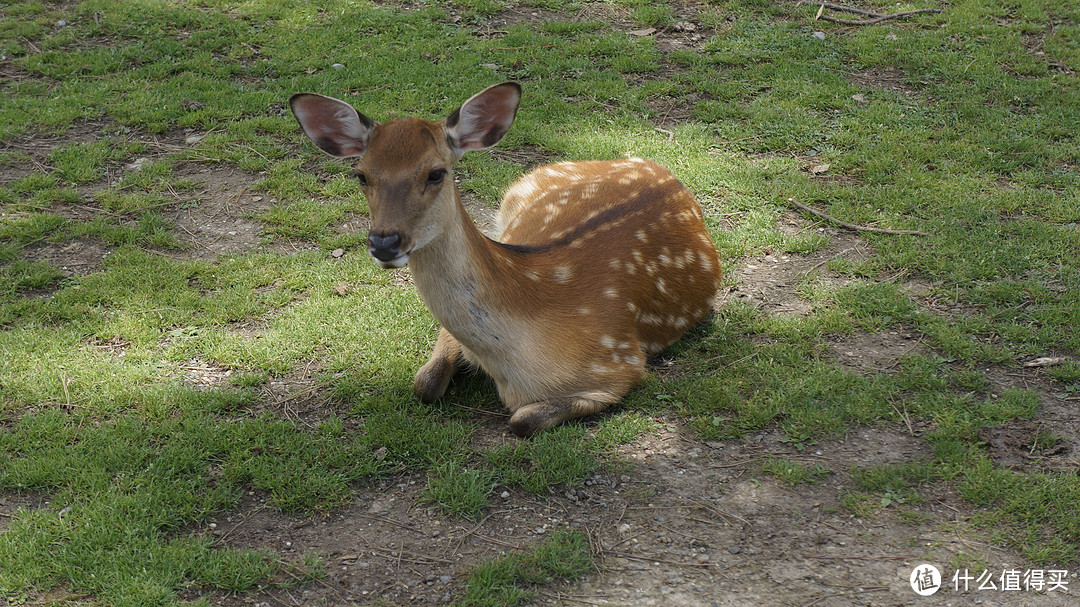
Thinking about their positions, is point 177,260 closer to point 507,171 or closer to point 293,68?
point 507,171

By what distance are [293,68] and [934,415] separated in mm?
5743

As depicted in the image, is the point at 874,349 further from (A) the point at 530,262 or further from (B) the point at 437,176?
(B) the point at 437,176

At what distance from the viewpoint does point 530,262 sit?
4449 millimetres

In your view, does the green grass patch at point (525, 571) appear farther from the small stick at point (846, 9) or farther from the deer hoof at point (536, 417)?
the small stick at point (846, 9)

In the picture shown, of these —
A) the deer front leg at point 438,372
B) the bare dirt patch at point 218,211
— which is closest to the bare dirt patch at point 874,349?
the deer front leg at point 438,372

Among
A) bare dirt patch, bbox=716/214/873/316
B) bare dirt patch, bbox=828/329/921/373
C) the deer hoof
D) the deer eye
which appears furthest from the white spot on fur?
the deer eye

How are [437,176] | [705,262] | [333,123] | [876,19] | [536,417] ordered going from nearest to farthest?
[437,176] < [333,123] < [536,417] < [705,262] < [876,19]

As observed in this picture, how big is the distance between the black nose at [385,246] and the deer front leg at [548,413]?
1002mm

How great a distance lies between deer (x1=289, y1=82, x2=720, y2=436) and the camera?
12.5 feet

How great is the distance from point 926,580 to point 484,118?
248 centimetres

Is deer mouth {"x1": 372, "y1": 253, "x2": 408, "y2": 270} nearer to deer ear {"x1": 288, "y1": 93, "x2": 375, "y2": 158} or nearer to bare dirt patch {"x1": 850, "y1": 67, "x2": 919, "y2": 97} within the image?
deer ear {"x1": 288, "y1": 93, "x2": 375, "y2": 158}

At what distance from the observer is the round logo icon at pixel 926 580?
11.0 feet

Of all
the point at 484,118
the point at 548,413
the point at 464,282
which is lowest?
the point at 548,413

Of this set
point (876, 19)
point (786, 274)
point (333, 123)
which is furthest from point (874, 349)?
→ point (876, 19)
